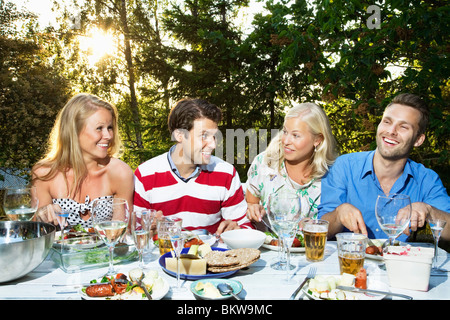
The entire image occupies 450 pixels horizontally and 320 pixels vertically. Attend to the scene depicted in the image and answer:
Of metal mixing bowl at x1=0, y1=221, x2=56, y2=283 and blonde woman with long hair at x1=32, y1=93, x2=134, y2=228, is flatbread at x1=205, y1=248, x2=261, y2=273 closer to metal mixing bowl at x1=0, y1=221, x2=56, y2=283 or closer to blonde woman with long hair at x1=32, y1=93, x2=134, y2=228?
metal mixing bowl at x1=0, y1=221, x2=56, y2=283

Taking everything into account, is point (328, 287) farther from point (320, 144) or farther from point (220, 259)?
point (320, 144)

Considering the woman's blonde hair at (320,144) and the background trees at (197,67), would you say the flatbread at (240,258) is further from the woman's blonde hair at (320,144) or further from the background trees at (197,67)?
the background trees at (197,67)

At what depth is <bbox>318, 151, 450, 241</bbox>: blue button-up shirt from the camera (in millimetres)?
2168

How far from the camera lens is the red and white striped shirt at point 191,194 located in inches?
94.6

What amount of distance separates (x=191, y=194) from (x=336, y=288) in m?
1.37

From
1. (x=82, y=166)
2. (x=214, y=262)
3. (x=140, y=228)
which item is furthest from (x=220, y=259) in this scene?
(x=82, y=166)

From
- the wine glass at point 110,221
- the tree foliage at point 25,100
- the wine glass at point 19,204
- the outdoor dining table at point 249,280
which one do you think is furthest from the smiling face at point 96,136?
the tree foliage at point 25,100

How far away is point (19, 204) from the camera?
1.70 meters

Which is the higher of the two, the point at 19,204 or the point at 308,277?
the point at 19,204

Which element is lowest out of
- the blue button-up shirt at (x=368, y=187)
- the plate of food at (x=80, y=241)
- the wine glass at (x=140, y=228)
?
the plate of food at (x=80, y=241)

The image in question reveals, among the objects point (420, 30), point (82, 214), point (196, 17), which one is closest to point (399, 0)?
point (420, 30)

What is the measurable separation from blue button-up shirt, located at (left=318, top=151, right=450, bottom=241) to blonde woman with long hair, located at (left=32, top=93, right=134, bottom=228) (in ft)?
4.23

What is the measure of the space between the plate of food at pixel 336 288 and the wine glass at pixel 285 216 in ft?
0.53

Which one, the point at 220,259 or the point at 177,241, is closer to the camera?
the point at 177,241
